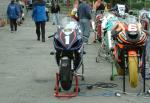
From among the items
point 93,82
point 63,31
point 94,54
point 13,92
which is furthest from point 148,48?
point 94,54

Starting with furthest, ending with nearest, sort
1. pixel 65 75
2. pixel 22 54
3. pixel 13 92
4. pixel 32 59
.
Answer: pixel 22 54 < pixel 32 59 < pixel 13 92 < pixel 65 75

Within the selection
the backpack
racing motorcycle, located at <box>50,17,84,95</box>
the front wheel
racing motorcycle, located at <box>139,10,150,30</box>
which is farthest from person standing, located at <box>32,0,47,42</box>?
the front wheel

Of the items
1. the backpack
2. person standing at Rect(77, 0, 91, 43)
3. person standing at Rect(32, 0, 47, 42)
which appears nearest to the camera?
person standing at Rect(77, 0, 91, 43)

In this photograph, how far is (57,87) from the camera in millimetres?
10055

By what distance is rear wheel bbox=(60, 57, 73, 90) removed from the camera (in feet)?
31.7

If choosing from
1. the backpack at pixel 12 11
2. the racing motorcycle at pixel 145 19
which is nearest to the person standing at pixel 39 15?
the backpack at pixel 12 11

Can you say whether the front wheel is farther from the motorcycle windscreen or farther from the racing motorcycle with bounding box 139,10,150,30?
the racing motorcycle with bounding box 139,10,150,30

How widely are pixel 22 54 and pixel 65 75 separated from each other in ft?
25.4

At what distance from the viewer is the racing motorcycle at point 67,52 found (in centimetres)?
973

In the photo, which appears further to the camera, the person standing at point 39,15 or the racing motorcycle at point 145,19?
the person standing at point 39,15

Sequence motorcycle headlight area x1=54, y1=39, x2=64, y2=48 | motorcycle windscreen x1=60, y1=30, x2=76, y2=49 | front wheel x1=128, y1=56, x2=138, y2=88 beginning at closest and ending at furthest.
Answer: front wheel x1=128, y1=56, x2=138, y2=88
motorcycle windscreen x1=60, y1=30, x2=76, y2=49
motorcycle headlight area x1=54, y1=39, x2=64, y2=48

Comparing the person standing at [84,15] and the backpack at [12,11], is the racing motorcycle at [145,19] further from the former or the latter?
the backpack at [12,11]

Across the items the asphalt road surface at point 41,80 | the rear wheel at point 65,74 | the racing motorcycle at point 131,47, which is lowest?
the asphalt road surface at point 41,80

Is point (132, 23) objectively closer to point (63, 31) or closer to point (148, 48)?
point (63, 31)
